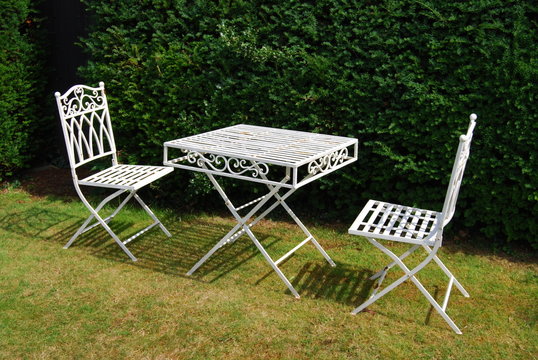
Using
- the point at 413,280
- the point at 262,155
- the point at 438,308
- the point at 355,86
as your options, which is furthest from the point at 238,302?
the point at 355,86

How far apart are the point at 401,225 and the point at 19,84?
463cm

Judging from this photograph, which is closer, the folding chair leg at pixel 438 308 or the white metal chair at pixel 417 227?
the white metal chair at pixel 417 227

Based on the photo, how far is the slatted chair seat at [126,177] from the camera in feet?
15.8

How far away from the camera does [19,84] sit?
21.6 ft

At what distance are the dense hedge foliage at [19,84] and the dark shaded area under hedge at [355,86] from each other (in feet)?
3.18

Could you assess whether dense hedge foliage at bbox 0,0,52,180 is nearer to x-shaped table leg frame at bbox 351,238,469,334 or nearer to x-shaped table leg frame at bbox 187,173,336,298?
x-shaped table leg frame at bbox 187,173,336,298

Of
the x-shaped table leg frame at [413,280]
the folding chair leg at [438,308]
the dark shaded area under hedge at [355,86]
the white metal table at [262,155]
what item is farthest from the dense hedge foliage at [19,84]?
the folding chair leg at [438,308]

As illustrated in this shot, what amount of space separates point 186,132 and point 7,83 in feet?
7.20

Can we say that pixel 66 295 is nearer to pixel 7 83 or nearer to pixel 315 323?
pixel 315 323

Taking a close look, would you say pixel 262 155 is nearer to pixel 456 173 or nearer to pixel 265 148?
pixel 265 148

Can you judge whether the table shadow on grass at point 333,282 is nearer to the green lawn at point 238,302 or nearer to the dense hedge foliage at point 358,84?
the green lawn at point 238,302

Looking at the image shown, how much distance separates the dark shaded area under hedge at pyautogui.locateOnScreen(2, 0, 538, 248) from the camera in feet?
15.6

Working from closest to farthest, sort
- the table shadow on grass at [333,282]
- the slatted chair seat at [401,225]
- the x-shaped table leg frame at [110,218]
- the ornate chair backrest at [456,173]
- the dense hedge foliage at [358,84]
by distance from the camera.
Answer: the ornate chair backrest at [456,173]
the slatted chair seat at [401,225]
the table shadow on grass at [333,282]
the dense hedge foliage at [358,84]
the x-shaped table leg frame at [110,218]

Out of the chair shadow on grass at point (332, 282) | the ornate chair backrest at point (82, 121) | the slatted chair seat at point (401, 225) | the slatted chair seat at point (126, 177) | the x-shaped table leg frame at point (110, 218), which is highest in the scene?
the ornate chair backrest at point (82, 121)
